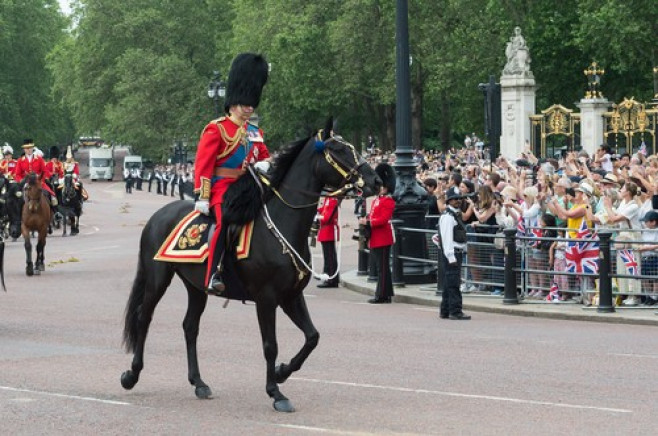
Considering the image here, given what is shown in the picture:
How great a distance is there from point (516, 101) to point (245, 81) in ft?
120

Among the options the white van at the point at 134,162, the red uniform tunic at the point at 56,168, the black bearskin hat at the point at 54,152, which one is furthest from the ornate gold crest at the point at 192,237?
the white van at the point at 134,162

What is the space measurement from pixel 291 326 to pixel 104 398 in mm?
6430

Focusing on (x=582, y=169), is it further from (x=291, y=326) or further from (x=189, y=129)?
(x=189, y=129)

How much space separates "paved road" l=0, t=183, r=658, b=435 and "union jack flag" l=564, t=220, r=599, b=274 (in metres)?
1.31

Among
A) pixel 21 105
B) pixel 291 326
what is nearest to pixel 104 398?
pixel 291 326

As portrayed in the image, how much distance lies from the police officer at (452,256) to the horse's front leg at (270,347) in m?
7.72

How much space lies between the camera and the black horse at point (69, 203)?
46.1 metres

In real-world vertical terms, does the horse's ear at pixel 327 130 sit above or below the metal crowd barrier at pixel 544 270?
above

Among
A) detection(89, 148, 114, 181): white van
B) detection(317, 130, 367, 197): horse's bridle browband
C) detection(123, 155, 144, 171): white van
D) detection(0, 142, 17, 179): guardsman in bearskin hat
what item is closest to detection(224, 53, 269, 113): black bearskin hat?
detection(317, 130, 367, 197): horse's bridle browband

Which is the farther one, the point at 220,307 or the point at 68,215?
the point at 68,215

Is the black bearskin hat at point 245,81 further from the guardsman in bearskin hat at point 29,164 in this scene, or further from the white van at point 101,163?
the white van at point 101,163

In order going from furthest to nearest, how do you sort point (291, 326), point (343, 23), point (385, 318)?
1. point (343, 23)
2. point (385, 318)
3. point (291, 326)

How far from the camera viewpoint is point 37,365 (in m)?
15.1

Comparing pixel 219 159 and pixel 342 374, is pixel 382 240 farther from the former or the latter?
pixel 219 159
